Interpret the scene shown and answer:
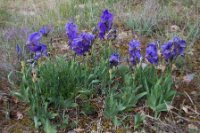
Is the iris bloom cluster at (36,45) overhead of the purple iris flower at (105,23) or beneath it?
beneath

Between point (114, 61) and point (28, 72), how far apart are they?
0.81 m

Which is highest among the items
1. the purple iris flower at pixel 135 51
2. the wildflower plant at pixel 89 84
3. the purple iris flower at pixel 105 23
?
the purple iris flower at pixel 105 23

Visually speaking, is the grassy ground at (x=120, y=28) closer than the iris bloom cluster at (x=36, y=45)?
No

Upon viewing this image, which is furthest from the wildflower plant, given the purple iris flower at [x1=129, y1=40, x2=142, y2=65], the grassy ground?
the grassy ground

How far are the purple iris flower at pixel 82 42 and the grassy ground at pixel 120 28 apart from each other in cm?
62

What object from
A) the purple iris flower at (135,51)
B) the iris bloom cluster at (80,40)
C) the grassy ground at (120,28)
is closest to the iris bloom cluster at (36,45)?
the iris bloom cluster at (80,40)

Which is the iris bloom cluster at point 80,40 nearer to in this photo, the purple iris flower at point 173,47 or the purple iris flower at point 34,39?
the purple iris flower at point 34,39

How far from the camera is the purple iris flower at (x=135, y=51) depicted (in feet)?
9.86

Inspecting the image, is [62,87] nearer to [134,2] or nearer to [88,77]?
[88,77]

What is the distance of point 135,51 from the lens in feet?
9.98

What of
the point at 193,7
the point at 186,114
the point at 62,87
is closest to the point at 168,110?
the point at 186,114

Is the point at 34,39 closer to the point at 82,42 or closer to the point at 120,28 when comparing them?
the point at 82,42

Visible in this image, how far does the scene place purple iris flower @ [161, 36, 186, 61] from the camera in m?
2.95

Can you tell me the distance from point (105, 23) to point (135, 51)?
406 millimetres
